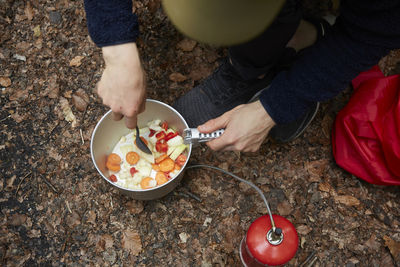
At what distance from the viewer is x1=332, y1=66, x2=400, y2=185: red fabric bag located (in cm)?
161

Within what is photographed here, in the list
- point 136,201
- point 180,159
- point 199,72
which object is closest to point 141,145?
point 180,159

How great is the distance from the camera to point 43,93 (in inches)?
73.7

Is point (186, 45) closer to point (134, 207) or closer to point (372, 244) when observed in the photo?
point (134, 207)

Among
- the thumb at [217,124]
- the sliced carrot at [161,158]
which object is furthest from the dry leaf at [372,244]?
the sliced carrot at [161,158]

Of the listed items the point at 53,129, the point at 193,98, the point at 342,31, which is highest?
the point at 342,31

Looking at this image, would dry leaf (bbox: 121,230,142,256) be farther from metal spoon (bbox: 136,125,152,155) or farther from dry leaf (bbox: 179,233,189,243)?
metal spoon (bbox: 136,125,152,155)

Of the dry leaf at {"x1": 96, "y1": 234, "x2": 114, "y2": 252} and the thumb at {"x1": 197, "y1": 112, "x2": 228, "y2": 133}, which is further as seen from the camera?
the dry leaf at {"x1": 96, "y1": 234, "x2": 114, "y2": 252}

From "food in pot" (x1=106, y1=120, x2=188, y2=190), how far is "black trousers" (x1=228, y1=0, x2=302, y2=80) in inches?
18.1

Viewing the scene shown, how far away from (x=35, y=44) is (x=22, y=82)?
25cm

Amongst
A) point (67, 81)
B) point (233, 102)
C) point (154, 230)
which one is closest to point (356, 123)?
point (233, 102)

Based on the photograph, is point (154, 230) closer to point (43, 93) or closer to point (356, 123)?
point (43, 93)

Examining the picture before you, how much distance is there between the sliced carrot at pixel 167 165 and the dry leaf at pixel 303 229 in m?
0.71

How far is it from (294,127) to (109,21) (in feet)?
3.47

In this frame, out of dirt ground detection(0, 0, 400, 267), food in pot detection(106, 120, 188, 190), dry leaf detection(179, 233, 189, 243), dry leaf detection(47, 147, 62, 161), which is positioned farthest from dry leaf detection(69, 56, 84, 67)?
dry leaf detection(179, 233, 189, 243)
